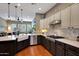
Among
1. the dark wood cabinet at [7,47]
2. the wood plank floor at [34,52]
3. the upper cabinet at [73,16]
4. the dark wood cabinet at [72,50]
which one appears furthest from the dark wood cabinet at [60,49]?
the dark wood cabinet at [7,47]

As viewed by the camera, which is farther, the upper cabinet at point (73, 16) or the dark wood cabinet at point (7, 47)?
the dark wood cabinet at point (7, 47)

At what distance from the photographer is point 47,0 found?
1.05 meters

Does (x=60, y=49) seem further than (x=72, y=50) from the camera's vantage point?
Yes

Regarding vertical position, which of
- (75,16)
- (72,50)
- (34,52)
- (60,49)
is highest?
(75,16)

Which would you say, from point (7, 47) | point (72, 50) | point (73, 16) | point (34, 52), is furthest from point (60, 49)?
point (34, 52)

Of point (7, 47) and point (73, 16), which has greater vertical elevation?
point (73, 16)

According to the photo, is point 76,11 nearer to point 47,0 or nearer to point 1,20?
point 47,0

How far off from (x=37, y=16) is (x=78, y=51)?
753 centimetres

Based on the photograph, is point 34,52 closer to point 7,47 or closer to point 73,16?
point 7,47

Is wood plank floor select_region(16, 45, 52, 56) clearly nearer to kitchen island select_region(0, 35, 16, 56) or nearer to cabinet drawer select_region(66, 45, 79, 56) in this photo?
kitchen island select_region(0, 35, 16, 56)

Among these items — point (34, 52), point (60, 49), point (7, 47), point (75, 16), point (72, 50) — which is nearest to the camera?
point (72, 50)

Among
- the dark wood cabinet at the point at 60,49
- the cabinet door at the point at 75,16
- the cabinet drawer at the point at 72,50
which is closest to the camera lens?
the cabinet drawer at the point at 72,50

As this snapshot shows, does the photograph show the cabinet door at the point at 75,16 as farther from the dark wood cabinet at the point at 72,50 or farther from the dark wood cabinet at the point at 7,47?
the dark wood cabinet at the point at 7,47

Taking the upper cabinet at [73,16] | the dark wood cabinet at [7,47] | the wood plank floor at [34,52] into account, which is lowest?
the wood plank floor at [34,52]
